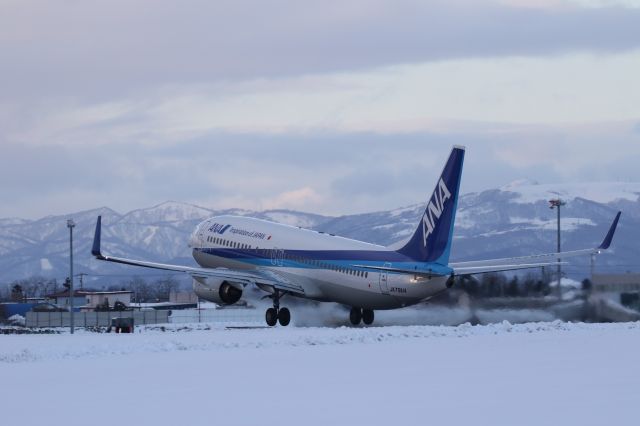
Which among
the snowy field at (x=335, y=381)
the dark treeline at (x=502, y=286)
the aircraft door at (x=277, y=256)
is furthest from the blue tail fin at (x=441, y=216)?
the aircraft door at (x=277, y=256)

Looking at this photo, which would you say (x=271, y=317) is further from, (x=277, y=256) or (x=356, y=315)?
(x=356, y=315)

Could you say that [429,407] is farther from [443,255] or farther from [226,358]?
[443,255]

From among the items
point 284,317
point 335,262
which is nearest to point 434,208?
point 335,262

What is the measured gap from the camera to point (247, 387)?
2981 centimetres

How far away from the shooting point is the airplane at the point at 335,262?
53.5 m

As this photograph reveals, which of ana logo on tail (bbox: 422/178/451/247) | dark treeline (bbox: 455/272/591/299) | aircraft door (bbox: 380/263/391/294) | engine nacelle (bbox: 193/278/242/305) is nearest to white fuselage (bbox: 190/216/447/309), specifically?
aircraft door (bbox: 380/263/391/294)

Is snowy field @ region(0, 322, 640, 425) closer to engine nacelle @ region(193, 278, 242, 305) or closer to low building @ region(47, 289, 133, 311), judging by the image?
engine nacelle @ region(193, 278, 242, 305)

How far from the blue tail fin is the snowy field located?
6.20 m

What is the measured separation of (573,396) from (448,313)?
105ft

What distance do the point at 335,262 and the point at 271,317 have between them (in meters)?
5.27

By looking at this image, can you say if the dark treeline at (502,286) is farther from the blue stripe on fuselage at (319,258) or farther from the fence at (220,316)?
the fence at (220,316)

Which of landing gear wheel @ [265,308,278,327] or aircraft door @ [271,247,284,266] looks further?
aircraft door @ [271,247,284,266]

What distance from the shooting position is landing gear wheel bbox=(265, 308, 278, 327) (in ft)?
204

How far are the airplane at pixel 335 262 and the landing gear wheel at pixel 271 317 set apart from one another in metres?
0.07
